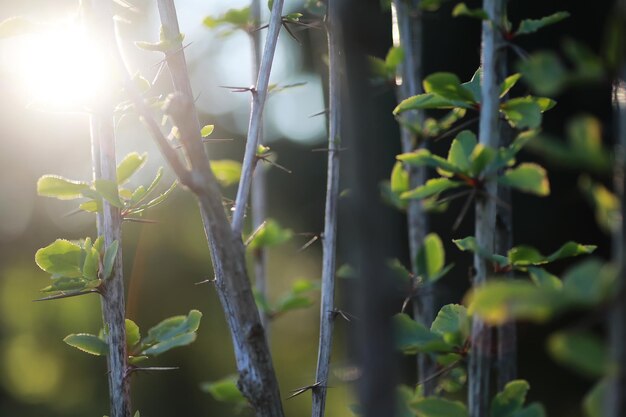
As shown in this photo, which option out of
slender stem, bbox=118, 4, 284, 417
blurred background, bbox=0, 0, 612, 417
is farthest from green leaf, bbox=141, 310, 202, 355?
blurred background, bbox=0, 0, 612, 417

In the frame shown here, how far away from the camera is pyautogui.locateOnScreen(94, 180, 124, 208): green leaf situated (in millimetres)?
897

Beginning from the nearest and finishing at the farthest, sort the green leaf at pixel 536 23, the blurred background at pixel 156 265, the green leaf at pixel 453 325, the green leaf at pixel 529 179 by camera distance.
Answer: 1. the green leaf at pixel 529 179
2. the green leaf at pixel 453 325
3. the green leaf at pixel 536 23
4. the blurred background at pixel 156 265

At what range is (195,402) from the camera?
4.77 m

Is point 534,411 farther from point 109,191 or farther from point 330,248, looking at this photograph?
point 109,191

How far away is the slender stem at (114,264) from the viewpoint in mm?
939

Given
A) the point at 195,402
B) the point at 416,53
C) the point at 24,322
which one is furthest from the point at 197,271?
the point at 416,53

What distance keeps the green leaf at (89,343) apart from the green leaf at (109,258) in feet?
0.30

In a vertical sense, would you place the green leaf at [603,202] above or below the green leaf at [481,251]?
above

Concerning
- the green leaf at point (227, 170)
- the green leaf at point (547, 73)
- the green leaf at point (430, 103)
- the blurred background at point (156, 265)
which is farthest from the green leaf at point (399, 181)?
the blurred background at point (156, 265)

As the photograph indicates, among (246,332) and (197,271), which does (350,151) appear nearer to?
(246,332)

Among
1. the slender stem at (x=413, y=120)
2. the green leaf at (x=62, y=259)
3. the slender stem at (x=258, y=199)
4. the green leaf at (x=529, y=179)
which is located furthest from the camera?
the slender stem at (x=258, y=199)

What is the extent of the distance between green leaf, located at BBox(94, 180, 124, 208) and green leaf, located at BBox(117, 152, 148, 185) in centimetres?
9

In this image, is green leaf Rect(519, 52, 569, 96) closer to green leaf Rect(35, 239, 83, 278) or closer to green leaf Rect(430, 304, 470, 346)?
green leaf Rect(430, 304, 470, 346)

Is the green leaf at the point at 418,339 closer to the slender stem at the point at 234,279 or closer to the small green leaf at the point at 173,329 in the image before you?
the slender stem at the point at 234,279
